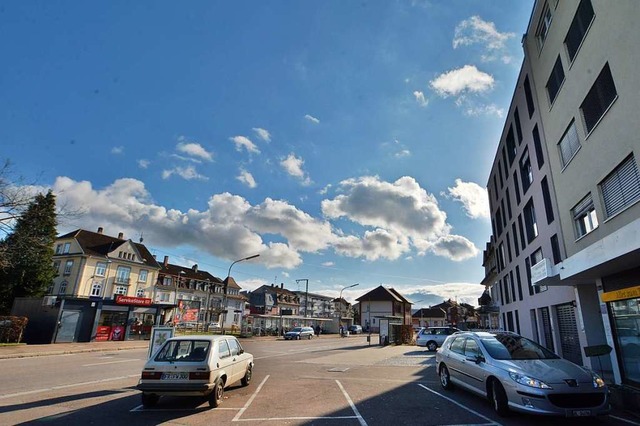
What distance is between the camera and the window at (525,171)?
75.7ft

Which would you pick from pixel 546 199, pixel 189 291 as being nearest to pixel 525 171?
pixel 546 199

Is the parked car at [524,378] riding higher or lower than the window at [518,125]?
lower

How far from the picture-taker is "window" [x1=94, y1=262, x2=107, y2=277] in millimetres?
49656

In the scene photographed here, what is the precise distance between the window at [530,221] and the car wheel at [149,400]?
22163 mm

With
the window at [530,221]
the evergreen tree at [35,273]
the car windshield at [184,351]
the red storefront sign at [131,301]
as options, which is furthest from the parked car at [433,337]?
the evergreen tree at [35,273]

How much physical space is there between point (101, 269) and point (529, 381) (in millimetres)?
54275

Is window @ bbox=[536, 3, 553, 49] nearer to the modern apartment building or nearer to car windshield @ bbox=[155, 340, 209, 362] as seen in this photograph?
the modern apartment building

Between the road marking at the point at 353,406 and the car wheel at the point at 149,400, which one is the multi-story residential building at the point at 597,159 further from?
the car wheel at the point at 149,400

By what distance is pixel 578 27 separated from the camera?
13.5m

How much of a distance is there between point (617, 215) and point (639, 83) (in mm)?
3839

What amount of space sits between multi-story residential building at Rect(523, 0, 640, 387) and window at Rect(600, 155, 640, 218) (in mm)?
29

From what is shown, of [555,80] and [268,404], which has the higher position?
[555,80]

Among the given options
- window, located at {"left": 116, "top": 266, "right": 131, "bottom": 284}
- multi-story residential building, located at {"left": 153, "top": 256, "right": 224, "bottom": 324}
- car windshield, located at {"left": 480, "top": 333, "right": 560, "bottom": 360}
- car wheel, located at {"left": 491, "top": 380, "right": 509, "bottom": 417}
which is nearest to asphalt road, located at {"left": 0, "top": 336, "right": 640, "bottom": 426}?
car wheel, located at {"left": 491, "top": 380, "right": 509, "bottom": 417}

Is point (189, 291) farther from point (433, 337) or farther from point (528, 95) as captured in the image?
point (528, 95)
